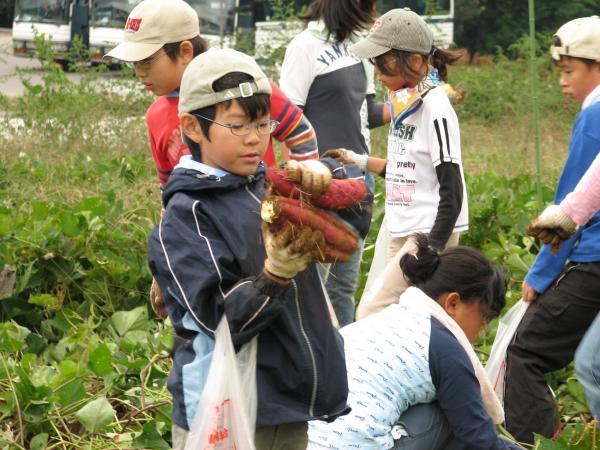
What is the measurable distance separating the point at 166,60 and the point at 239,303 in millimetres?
1291

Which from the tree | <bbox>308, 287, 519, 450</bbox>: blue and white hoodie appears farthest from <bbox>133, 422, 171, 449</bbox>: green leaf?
the tree

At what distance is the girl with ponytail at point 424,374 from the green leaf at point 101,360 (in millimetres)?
1046

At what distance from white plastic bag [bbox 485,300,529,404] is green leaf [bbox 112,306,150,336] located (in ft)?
5.00

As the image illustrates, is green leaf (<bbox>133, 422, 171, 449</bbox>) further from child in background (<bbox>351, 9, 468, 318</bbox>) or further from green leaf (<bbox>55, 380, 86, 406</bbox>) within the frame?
child in background (<bbox>351, 9, 468, 318</bbox>)

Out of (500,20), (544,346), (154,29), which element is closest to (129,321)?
(154,29)

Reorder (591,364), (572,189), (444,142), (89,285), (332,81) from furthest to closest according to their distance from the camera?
1. (89,285)
2. (332,81)
3. (444,142)
4. (572,189)
5. (591,364)

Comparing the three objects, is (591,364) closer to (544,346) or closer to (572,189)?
(544,346)

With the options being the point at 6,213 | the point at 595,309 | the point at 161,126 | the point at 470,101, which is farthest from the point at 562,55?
the point at 470,101

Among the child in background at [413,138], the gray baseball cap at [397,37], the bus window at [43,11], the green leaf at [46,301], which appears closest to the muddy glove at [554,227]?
the child in background at [413,138]

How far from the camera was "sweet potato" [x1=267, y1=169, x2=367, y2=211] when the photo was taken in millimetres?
2611

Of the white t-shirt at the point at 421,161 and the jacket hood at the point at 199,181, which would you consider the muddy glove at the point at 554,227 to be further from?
the jacket hood at the point at 199,181

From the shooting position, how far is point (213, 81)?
110 inches

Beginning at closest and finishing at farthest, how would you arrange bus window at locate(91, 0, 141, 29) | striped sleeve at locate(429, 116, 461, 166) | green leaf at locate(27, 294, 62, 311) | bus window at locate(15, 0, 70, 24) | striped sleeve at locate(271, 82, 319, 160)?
striped sleeve at locate(271, 82, 319, 160) → striped sleeve at locate(429, 116, 461, 166) → green leaf at locate(27, 294, 62, 311) → bus window at locate(91, 0, 141, 29) → bus window at locate(15, 0, 70, 24)

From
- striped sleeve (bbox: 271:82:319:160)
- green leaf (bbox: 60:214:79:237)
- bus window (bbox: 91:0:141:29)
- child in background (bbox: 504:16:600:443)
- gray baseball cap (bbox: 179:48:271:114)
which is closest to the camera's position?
gray baseball cap (bbox: 179:48:271:114)
